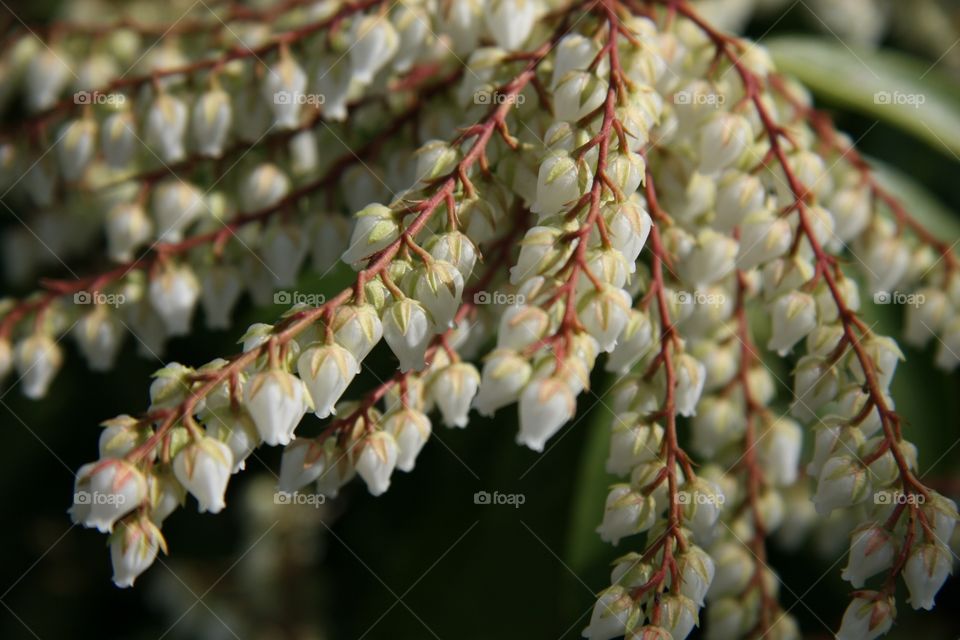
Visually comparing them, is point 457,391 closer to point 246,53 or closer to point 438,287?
point 438,287

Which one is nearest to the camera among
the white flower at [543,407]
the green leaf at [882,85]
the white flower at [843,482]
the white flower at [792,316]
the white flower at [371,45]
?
the white flower at [543,407]

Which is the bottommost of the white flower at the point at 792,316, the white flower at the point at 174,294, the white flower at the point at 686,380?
the white flower at the point at 174,294

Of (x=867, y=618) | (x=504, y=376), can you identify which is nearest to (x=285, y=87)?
(x=504, y=376)

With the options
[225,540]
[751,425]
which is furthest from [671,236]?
[225,540]

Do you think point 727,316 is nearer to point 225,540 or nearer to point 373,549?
point 373,549

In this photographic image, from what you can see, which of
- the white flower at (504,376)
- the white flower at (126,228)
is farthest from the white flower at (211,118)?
the white flower at (504,376)

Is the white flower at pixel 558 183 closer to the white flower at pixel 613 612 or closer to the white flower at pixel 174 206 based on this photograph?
the white flower at pixel 613 612

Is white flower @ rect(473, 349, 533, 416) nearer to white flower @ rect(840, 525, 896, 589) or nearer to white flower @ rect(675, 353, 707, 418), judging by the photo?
white flower @ rect(675, 353, 707, 418)
